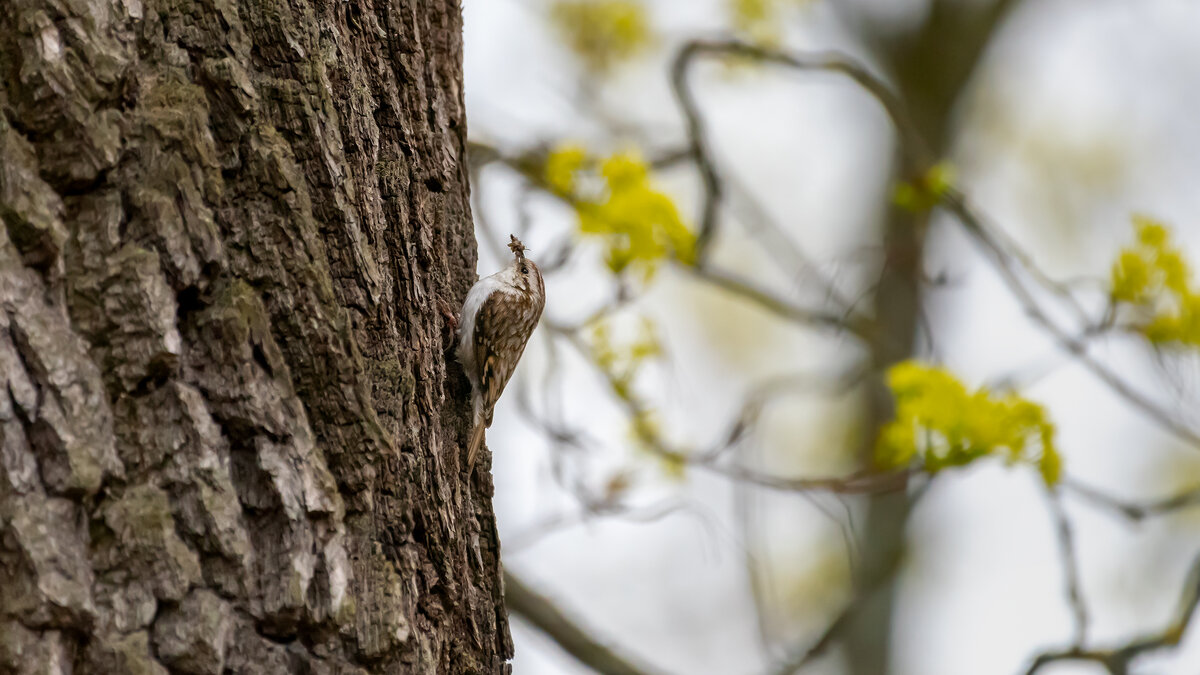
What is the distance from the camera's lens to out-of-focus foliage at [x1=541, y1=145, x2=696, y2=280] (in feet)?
10.2

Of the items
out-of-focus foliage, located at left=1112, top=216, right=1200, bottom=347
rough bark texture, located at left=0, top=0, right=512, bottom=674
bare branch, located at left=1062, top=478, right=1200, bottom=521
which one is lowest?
rough bark texture, located at left=0, top=0, right=512, bottom=674

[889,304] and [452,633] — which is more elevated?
[889,304]

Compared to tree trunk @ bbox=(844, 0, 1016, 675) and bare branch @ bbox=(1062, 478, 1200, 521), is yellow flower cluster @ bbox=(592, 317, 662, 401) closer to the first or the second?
bare branch @ bbox=(1062, 478, 1200, 521)

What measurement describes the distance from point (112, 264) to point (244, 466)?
1.00 feet

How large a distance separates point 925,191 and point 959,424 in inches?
36.2

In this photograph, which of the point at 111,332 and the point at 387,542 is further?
the point at 387,542

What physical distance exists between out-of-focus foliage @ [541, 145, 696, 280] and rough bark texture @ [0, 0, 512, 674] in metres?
1.38

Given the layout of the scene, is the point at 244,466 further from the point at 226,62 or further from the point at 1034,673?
the point at 1034,673

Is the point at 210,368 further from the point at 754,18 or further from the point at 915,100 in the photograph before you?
the point at 915,100

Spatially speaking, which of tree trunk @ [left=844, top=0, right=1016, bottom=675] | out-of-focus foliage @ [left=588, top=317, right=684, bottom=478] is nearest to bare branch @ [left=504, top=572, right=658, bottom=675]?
out-of-focus foliage @ [left=588, top=317, right=684, bottom=478]

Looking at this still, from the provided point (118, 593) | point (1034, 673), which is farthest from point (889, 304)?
point (118, 593)

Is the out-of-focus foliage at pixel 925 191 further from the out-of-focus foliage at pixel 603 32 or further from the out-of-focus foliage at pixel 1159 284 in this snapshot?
the out-of-focus foliage at pixel 603 32

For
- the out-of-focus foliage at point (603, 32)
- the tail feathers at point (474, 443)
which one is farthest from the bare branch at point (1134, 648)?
the out-of-focus foliage at point (603, 32)

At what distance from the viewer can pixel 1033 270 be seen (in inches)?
126
